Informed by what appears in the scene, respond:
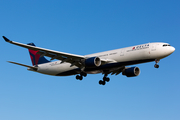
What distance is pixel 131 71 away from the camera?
38.3m

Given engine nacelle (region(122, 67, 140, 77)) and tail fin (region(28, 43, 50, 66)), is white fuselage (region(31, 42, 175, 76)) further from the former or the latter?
tail fin (region(28, 43, 50, 66))

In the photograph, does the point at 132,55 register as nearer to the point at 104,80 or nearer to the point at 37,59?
the point at 104,80

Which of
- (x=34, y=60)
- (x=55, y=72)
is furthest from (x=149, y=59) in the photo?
(x=34, y=60)

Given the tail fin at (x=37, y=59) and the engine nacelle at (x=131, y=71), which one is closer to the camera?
the engine nacelle at (x=131, y=71)

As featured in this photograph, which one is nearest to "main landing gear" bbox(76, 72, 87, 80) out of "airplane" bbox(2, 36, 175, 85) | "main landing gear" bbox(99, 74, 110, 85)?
"airplane" bbox(2, 36, 175, 85)

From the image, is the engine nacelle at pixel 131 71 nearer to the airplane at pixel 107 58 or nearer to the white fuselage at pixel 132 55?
the airplane at pixel 107 58

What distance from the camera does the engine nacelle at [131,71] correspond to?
3831cm

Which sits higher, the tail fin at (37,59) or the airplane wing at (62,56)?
the tail fin at (37,59)

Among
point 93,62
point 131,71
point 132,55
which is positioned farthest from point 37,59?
point 132,55

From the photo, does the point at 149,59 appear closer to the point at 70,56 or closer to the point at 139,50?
the point at 139,50

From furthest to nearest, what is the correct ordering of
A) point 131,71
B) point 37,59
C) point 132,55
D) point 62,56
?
point 37,59, point 131,71, point 62,56, point 132,55

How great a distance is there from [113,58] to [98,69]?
2559 mm

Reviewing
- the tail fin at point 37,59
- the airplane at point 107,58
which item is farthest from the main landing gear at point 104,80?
the tail fin at point 37,59

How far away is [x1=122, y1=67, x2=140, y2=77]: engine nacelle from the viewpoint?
3831 centimetres
